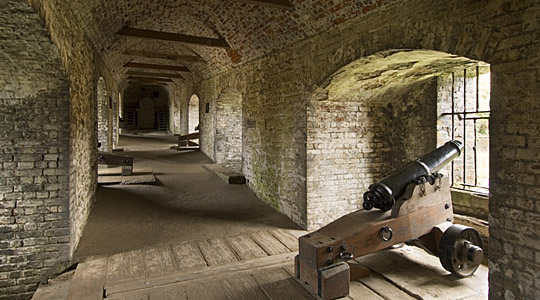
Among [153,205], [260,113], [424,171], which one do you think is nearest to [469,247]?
Answer: [424,171]

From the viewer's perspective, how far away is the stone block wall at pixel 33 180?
389 cm

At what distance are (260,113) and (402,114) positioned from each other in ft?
8.53

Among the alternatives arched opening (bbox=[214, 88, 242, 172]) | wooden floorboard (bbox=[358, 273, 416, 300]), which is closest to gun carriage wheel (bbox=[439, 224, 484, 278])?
wooden floorboard (bbox=[358, 273, 416, 300])

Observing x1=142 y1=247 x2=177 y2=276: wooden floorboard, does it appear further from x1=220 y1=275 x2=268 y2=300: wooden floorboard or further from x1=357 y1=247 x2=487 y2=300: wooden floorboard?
x1=357 y1=247 x2=487 y2=300: wooden floorboard

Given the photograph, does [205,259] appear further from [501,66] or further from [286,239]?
[501,66]

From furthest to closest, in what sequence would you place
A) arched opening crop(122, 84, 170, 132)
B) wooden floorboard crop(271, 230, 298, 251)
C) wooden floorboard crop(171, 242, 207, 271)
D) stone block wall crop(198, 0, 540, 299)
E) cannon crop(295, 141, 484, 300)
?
arched opening crop(122, 84, 170, 132), wooden floorboard crop(271, 230, 298, 251), wooden floorboard crop(171, 242, 207, 271), cannon crop(295, 141, 484, 300), stone block wall crop(198, 0, 540, 299)

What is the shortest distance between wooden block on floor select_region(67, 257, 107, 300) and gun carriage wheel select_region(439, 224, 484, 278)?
3.51 meters

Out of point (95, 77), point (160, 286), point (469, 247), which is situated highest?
point (95, 77)

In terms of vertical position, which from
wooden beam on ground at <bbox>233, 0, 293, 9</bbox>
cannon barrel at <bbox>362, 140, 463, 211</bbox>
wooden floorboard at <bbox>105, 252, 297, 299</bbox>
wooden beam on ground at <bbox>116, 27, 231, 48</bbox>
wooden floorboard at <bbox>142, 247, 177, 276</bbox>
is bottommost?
wooden floorboard at <bbox>105, 252, 297, 299</bbox>

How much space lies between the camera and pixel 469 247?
3539 millimetres

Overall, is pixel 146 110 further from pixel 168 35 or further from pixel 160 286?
pixel 160 286

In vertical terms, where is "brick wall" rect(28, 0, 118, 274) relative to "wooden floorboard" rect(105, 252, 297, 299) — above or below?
above

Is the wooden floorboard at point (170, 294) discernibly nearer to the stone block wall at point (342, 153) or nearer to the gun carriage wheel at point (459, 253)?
the stone block wall at point (342, 153)

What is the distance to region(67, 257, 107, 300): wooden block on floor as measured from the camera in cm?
331
